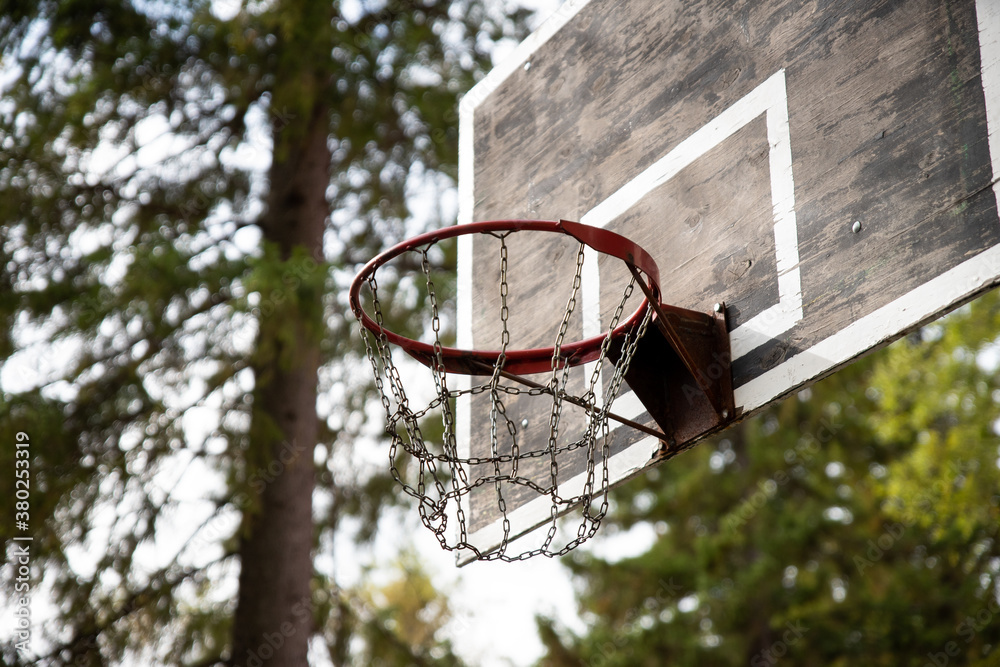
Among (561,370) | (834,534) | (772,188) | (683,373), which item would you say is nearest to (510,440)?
(561,370)

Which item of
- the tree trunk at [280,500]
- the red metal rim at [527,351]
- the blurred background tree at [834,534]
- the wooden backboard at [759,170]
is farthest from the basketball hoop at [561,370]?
the blurred background tree at [834,534]

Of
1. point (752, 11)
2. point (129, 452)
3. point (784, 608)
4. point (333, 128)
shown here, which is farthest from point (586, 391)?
point (784, 608)

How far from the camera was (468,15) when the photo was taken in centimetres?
779

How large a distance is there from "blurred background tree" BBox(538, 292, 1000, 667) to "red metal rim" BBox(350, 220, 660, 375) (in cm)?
642

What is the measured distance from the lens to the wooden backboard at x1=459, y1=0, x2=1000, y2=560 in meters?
2.42

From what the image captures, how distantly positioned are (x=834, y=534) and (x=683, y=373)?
8.31 meters

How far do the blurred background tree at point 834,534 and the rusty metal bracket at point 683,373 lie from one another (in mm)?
6216

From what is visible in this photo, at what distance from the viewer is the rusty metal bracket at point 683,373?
114 inches

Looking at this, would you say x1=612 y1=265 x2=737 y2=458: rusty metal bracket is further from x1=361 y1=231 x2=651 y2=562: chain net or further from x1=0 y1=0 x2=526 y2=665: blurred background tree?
x1=0 y1=0 x2=526 y2=665: blurred background tree

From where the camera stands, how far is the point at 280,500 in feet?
20.8

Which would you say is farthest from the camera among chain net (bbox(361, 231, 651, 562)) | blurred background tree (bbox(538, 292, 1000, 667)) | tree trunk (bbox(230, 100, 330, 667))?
blurred background tree (bbox(538, 292, 1000, 667))

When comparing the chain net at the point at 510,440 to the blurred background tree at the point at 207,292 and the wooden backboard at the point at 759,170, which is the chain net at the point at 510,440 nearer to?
the wooden backboard at the point at 759,170

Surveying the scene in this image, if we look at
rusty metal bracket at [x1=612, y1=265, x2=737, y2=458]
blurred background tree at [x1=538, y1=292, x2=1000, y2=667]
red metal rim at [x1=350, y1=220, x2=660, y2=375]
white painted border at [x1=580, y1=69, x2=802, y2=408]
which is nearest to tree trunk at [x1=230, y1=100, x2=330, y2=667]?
red metal rim at [x1=350, y1=220, x2=660, y2=375]

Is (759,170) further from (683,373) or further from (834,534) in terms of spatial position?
(834,534)
